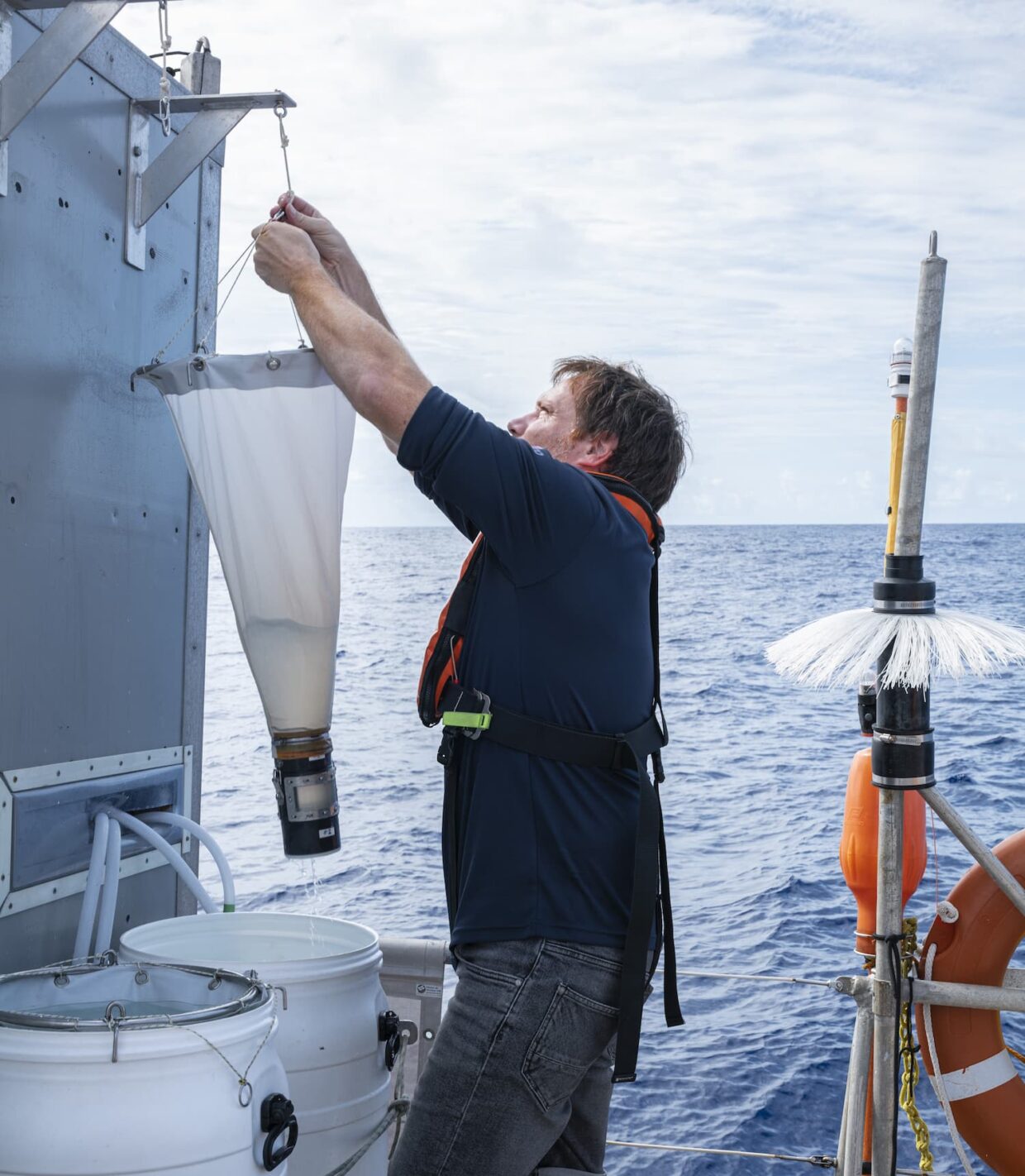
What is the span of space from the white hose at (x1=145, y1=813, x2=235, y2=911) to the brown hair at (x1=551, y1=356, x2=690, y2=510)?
1.06 meters

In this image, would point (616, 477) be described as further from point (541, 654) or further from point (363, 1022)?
point (363, 1022)

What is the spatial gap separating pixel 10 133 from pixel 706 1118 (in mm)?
5276

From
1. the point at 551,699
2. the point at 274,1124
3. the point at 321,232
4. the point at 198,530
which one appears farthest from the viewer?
the point at 198,530

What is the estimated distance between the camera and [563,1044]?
1.81m

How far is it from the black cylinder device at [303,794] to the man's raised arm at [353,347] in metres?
0.56

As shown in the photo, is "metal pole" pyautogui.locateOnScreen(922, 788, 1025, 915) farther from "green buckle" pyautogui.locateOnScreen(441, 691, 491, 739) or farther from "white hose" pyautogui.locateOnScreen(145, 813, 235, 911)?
"white hose" pyautogui.locateOnScreen(145, 813, 235, 911)

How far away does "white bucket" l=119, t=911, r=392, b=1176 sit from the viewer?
1.93m

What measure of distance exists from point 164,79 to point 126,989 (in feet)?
5.17

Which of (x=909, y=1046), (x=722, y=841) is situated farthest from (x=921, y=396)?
(x=722, y=841)

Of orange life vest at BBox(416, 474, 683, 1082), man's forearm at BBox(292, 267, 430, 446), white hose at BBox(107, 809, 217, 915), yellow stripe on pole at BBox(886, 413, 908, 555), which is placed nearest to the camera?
man's forearm at BBox(292, 267, 430, 446)

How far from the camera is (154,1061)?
1507 millimetres

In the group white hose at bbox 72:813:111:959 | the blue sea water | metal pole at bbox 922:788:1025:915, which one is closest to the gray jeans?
white hose at bbox 72:813:111:959

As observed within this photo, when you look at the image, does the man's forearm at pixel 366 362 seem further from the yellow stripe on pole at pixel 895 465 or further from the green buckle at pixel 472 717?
the yellow stripe on pole at pixel 895 465

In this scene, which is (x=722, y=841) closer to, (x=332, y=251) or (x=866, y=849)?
(x=866, y=849)
